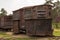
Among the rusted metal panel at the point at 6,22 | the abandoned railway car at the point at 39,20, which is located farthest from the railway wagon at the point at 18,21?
the rusted metal panel at the point at 6,22

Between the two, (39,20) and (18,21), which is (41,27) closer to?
(39,20)

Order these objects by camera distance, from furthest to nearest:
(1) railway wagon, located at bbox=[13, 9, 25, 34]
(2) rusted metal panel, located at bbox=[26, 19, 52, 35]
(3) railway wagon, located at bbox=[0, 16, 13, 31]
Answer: (3) railway wagon, located at bbox=[0, 16, 13, 31] < (1) railway wagon, located at bbox=[13, 9, 25, 34] < (2) rusted metal panel, located at bbox=[26, 19, 52, 35]

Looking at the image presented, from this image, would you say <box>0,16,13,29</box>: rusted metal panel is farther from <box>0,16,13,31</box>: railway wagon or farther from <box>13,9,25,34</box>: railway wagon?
<box>13,9,25,34</box>: railway wagon

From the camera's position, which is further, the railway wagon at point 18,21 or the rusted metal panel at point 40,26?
Answer: the railway wagon at point 18,21

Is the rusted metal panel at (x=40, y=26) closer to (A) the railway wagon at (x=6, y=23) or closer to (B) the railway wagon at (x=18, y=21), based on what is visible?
(B) the railway wagon at (x=18, y=21)

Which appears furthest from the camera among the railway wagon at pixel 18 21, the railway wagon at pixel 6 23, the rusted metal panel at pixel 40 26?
the railway wagon at pixel 6 23

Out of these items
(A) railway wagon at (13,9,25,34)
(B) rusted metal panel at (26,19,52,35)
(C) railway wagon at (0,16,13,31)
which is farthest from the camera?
(C) railway wagon at (0,16,13,31)

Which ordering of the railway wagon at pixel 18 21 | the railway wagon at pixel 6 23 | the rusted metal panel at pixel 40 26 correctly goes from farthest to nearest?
the railway wagon at pixel 6 23 → the railway wagon at pixel 18 21 → the rusted metal panel at pixel 40 26

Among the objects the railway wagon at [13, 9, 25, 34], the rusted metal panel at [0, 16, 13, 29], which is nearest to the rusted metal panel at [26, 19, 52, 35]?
the railway wagon at [13, 9, 25, 34]

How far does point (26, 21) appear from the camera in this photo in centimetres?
2044

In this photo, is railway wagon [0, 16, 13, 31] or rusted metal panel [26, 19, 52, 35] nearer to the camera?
rusted metal panel [26, 19, 52, 35]

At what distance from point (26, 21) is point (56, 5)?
24.1 m

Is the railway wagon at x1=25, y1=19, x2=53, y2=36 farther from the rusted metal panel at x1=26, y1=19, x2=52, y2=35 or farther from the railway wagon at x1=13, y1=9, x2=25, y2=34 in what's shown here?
the railway wagon at x1=13, y1=9, x2=25, y2=34

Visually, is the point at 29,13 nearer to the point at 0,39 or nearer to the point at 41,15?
the point at 41,15
